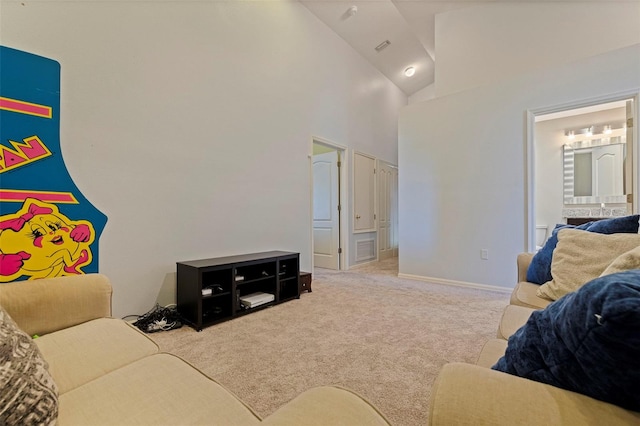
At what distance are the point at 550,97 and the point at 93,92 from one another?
4368 mm

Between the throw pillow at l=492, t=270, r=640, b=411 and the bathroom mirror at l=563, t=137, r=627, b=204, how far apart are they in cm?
479

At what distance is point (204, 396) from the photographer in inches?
31.8

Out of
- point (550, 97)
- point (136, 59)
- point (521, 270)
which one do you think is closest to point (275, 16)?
point (136, 59)

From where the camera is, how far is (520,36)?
147 inches

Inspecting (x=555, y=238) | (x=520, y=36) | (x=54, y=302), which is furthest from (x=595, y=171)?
(x=54, y=302)

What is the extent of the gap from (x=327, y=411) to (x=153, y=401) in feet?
1.72

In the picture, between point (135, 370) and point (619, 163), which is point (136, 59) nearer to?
point (135, 370)

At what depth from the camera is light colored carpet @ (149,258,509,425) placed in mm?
1440

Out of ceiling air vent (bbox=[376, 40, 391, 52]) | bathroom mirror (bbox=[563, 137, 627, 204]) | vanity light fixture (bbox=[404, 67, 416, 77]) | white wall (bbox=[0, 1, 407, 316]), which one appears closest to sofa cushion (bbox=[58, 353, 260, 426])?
white wall (bbox=[0, 1, 407, 316])

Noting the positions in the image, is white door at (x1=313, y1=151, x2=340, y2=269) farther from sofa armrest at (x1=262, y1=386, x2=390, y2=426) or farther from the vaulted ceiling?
sofa armrest at (x1=262, y1=386, x2=390, y2=426)

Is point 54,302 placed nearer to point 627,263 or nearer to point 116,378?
point 116,378

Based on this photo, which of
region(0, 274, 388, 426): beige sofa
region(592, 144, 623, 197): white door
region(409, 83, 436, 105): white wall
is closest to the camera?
region(0, 274, 388, 426): beige sofa

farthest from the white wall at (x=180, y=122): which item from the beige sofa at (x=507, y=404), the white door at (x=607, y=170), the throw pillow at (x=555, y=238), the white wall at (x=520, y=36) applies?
the white door at (x=607, y=170)

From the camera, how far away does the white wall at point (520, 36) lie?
3.24m
